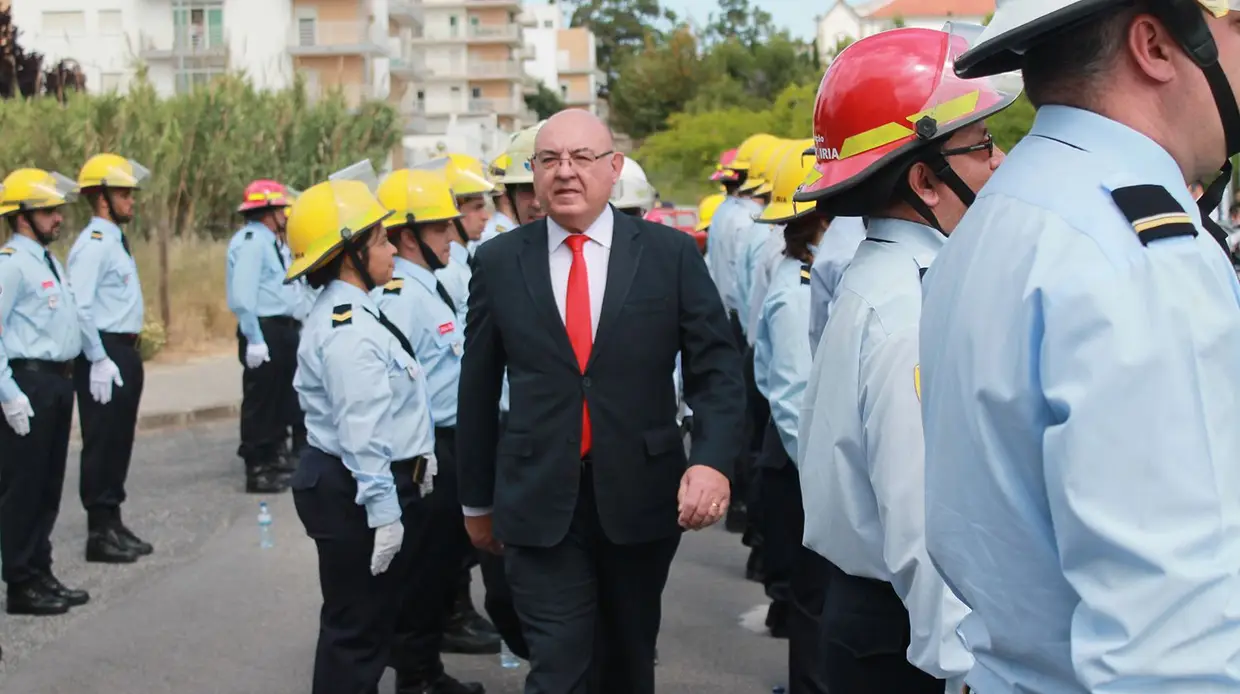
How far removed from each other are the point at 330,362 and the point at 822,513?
251 cm

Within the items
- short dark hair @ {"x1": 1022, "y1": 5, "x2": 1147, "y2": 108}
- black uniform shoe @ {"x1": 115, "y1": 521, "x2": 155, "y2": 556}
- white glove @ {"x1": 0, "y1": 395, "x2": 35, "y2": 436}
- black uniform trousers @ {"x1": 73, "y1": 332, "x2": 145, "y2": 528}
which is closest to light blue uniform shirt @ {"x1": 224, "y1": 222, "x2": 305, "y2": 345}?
black uniform trousers @ {"x1": 73, "y1": 332, "x2": 145, "y2": 528}

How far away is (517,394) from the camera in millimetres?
4711

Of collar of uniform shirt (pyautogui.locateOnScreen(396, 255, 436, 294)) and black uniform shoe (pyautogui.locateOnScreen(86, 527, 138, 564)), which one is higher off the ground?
collar of uniform shirt (pyautogui.locateOnScreen(396, 255, 436, 294))

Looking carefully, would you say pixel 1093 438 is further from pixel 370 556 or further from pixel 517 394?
pixel 370 556

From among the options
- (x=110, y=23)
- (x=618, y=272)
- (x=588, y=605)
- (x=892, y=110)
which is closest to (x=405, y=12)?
(x=110, y=23)

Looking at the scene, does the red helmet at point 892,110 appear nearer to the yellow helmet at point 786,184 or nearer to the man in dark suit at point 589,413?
the man in dark suit at point 589,413

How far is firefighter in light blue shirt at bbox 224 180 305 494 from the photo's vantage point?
11.7 meters

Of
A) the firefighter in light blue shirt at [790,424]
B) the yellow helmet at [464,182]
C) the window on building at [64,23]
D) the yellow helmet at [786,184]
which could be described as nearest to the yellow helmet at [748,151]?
the yellow helmet at [464,182]

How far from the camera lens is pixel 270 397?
11883 millimetres

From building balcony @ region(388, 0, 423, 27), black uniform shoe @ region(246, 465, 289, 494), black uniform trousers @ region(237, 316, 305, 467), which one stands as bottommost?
black uniform shoe @ region(246, 465, 289, 494)

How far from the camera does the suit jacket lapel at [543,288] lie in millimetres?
4656

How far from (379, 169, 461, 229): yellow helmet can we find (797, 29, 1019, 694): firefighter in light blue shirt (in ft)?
11.5

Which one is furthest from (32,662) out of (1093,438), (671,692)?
(1093,438)

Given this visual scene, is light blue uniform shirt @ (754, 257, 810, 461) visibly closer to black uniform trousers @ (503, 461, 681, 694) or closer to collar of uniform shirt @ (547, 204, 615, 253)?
black uniform trousers @ (503, 461, 681, 694)
